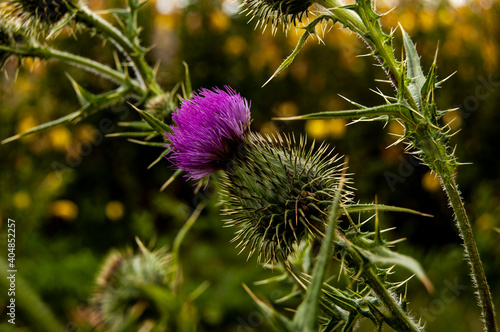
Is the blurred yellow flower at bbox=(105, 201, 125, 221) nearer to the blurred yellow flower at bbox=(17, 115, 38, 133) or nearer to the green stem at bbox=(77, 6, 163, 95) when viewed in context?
the blurred yellow flower at bbox=(17, 115, 38, 133)

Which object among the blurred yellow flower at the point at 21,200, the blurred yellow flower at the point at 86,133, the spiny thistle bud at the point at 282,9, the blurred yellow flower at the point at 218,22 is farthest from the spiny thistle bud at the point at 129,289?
the blurred yellow flower at the point at 218,22

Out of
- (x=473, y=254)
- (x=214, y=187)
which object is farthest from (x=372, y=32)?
(x=214, y=187)

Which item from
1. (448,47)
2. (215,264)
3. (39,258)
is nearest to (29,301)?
(215,264)

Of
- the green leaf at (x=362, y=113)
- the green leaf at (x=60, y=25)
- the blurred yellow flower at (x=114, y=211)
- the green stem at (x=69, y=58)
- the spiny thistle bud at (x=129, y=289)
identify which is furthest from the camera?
the blurred yellow flower at (x=114, y=211)

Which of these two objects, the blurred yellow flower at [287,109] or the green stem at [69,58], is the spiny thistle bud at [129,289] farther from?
the blurred yellow flower at [287,109]

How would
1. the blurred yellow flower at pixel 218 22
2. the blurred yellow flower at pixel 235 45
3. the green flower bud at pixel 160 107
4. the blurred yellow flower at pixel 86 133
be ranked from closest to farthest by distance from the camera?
the green flower bud at pixel 160 107
the blurred yellow flower at pixel 86 133
the blurred yellow flower at pixel 235 45
the blurred yellow flower at pixel 218 22

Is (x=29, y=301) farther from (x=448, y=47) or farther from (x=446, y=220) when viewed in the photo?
(x=448, y=47)

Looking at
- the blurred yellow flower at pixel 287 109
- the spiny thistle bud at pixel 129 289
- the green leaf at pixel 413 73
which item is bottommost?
the spiny thistle bud at pixel 129 289

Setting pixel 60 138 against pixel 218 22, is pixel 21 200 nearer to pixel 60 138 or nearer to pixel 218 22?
pixel 60 138
